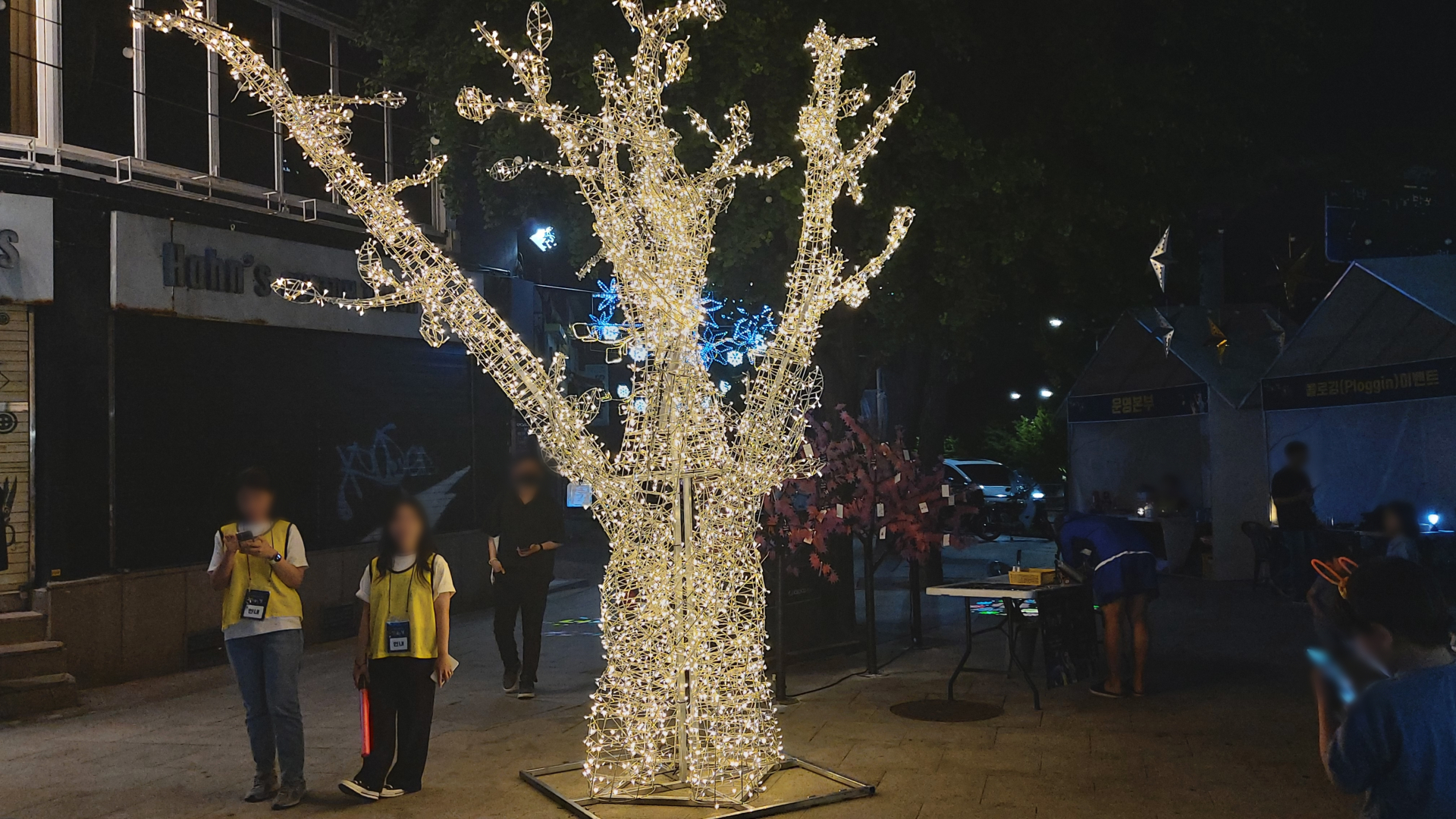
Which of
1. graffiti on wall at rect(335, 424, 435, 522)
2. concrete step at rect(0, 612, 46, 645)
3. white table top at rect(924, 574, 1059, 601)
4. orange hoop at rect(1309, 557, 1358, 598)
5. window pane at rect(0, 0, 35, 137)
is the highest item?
window pane at rect(0, 0, 35, 137)

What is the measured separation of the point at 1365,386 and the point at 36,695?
43.6ft

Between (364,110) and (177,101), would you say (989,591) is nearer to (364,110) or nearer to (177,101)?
(177,101)

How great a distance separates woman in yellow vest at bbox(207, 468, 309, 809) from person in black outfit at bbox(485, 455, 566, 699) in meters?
2.84

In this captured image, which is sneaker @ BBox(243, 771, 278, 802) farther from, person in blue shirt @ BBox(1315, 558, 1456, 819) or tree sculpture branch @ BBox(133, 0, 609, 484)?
person in blue shirt @ BBox(1315, 558, 1456, 819)

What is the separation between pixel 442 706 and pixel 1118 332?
40.5 feet

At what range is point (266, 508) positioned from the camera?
5.93 m

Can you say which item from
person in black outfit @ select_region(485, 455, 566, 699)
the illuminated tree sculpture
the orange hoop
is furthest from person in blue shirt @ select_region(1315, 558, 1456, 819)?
person in black outfit @ select_region(485, 455, 566, 699)

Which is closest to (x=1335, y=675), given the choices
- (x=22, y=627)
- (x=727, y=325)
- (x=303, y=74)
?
(x=22, y=627)

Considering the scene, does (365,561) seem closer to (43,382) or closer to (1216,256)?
(43,382)

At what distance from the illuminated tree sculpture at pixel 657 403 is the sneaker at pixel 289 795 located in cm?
153

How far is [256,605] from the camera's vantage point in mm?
5758

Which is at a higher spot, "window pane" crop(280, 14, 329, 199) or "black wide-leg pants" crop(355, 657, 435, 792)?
"window pane" crop(280, 14, 329, 199)

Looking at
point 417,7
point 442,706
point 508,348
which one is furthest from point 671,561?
point 417,7

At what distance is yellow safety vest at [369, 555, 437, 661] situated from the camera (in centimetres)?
584
